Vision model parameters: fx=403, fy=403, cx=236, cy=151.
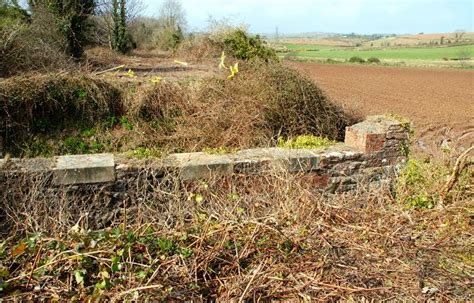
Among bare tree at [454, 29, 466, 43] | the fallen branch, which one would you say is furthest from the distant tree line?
bare tree at [454, 29, 466, 43]

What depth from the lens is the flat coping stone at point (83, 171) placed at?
450cm

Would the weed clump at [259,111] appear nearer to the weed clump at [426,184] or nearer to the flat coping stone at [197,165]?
the flat coping stone at [197,165]

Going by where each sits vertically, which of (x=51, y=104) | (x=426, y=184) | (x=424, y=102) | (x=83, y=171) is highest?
(x=51, y=104)

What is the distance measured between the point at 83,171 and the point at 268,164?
2.25m

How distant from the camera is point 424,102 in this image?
69.9 feet

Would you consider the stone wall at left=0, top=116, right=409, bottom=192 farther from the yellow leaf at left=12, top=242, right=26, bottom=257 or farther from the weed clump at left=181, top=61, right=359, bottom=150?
the weed clump at left=181, top=61, right=359, bottom=150

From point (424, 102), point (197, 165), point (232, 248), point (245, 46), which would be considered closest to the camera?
point (232, 248)

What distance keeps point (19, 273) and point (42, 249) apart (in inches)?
9.8

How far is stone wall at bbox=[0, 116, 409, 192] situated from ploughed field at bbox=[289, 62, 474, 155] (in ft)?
5.46

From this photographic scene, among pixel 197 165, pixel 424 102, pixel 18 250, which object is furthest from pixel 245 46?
pixel 18 250

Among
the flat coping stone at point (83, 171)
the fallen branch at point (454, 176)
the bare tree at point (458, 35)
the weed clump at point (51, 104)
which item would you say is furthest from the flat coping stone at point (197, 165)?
the bare tree at point (458, 35)

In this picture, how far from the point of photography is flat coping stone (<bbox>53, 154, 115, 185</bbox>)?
4496 mm

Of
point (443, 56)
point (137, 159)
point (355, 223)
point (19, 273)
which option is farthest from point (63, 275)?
point (443, 56)

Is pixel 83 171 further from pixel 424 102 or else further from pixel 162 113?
pixel 424 102
